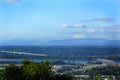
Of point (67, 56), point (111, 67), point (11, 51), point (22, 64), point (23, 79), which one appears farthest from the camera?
point (67, 56)

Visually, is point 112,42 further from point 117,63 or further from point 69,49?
point 69,49

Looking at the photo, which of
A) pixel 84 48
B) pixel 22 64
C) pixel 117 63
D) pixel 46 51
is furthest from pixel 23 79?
pixel 84 48

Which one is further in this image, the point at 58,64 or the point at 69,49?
the point at 69,49

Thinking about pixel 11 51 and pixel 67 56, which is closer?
pixel 11 51

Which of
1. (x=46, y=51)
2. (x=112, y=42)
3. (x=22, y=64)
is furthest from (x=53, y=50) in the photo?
(x=22, y=64)

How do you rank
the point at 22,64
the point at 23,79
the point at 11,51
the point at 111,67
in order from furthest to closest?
the point at 11,51 < the point at 111,67 < the point at 22,64 < the point at 23,79

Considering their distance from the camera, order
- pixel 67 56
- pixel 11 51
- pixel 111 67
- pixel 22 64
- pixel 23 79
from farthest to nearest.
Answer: pixel 67 56, pixel 11 51, pixel 111 67, pixel 22 64, pixel 23 79

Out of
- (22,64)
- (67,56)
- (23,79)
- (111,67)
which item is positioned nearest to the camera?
(23,79)

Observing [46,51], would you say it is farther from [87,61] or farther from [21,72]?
[21,72]

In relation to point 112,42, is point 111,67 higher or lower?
lower
